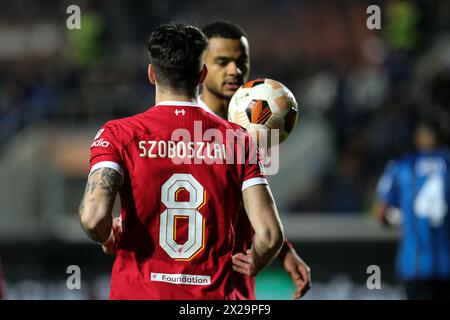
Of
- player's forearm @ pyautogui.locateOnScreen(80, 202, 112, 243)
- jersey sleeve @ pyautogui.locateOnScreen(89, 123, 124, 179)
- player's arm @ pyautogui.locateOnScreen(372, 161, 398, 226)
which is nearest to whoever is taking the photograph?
player's forearm @ pyautogui.locateOnScreen(80, 202, 112, 243)

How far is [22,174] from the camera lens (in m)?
10.6

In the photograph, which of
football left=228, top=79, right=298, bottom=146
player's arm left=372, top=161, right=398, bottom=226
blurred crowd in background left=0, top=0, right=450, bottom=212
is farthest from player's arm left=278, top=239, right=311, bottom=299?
blurred crowd in background left=0, top=0, right=450, bottom=212

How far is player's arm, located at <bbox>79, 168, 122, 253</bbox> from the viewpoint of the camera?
3236 millimetres

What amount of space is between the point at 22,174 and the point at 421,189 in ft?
17.3

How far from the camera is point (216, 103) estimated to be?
183 inches

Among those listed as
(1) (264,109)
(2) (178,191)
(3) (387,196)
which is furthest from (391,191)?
(2) (178,191)

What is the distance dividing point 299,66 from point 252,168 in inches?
402

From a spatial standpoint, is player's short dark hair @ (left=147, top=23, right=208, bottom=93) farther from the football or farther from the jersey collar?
the football

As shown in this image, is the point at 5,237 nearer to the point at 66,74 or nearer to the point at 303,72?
the point at 66,74

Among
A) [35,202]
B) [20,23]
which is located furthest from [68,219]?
[20,23]

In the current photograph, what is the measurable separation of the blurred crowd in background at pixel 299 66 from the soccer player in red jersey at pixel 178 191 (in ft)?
16.7

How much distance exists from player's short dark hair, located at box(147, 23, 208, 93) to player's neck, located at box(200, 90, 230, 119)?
1.13m

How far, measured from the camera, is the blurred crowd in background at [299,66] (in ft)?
35.7

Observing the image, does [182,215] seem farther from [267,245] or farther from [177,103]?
[177,103]
